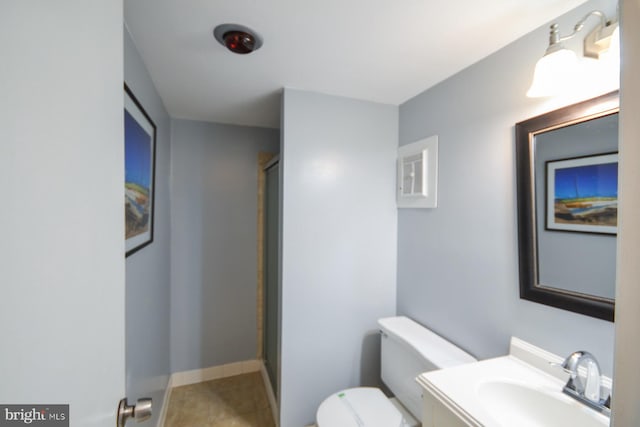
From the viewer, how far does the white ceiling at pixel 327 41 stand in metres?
0.99

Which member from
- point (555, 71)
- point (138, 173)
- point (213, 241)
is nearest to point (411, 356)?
point (555, 71)

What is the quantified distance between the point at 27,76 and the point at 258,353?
264 centimetres

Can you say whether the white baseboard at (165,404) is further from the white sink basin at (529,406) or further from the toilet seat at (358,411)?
the white sink basin at (529,406)

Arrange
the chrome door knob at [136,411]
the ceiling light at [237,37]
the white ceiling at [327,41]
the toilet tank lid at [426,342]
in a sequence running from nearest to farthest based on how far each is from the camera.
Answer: the chrome door knob at [136,411] → the white ceiling at [327,41] → the ceiling light at [237,37] → the toilet tank lid at [426,342]

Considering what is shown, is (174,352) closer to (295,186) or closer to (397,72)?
(295,186)

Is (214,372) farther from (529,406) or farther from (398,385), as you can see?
(529,406)

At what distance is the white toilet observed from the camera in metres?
1.30

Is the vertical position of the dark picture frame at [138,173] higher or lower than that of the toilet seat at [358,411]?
higher

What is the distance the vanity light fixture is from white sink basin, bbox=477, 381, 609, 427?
106cm

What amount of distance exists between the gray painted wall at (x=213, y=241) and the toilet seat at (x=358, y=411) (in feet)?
4.24

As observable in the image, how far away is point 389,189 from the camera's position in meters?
1.90

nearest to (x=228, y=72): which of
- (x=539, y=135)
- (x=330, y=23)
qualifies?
(x=330, y=23)

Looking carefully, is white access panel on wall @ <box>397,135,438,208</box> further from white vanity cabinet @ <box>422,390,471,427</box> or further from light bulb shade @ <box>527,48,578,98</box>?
white vanity cabinet @ <box>422,390,471,427</box>

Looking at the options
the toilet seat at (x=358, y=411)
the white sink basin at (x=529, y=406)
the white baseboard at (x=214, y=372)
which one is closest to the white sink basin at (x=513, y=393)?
the white sink basin at (x=529, y=406)
